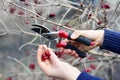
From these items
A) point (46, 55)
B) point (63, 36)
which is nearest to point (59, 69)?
point (46, 55)

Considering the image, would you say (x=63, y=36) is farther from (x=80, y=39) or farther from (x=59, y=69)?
(x=59, y=69)

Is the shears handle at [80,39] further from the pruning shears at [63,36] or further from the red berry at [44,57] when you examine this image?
the red berry at [44,57]

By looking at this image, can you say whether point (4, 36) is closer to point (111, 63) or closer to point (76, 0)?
point (76, 0)

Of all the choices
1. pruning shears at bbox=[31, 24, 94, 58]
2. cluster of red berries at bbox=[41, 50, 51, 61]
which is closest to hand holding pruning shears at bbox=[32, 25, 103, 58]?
pruning shears at bbox=[31, 24, 94, 58]

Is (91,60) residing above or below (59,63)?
below

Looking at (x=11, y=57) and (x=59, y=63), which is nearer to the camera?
(x=59, y=63)

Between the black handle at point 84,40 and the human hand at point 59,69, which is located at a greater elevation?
the black handle at point 84,40

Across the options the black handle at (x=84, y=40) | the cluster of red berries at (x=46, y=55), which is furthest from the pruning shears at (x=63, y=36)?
the cluster of red berries at (x=46, y=55)

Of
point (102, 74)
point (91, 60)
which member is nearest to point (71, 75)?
point (91, 60)

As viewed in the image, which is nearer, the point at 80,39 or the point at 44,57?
the point at 44,57

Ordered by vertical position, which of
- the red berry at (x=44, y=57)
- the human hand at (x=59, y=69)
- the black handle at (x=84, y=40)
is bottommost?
the human hand at (x=59, y=69)

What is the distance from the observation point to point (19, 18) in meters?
2.73

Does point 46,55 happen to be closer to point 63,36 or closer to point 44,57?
point 44,57

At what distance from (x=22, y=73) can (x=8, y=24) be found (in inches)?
17.0
